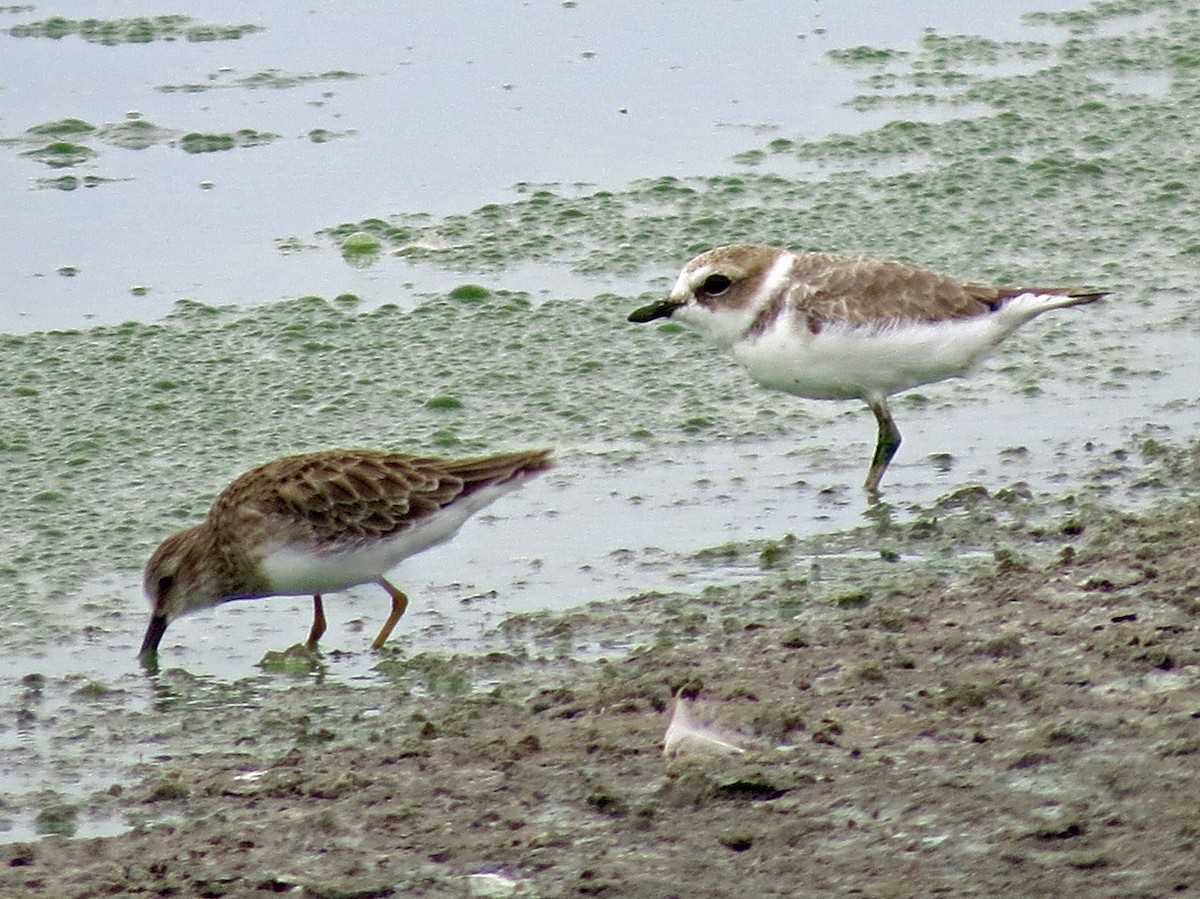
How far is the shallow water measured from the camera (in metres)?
7.28

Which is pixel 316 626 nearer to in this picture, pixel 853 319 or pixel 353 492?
pixel 353 492

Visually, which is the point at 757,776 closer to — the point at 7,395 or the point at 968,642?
the point at 968,642

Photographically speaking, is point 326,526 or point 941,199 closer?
point 326,526

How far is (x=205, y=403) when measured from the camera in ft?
28.0

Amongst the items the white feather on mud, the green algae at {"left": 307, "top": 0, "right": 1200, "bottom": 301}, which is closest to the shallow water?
the green algae at {"left": 307, "top": 0, "right": 1200, "bottom": 301}

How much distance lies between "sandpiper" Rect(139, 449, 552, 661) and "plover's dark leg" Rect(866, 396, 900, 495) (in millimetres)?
1376

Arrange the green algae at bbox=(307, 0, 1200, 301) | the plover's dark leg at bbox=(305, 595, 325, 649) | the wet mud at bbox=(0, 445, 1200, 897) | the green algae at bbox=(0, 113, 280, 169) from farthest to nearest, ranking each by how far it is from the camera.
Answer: the green algae at bbox=(0, 113, 280, 169) → the green algae at bbox=(307, 0, 1200, 301) → the plover's dark leg at bbox=(305, 595, 325, 649) → the wet mud at bbox=(0, 445, 1200, 897)

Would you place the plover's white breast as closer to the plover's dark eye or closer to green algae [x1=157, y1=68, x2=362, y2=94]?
the plover's dark eye

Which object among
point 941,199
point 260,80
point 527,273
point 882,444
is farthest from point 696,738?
point 260,80

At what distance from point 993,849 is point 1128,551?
2.18 m

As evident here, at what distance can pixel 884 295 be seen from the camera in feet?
25.6

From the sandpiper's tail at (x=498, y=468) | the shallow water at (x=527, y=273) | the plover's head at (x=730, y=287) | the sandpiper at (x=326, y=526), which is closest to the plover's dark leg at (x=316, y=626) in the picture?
the sandpiper at (x=326, y=526)

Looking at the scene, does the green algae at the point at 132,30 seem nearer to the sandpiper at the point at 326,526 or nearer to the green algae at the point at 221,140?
the green algae at the point at 221,140

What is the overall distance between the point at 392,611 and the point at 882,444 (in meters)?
2.06
